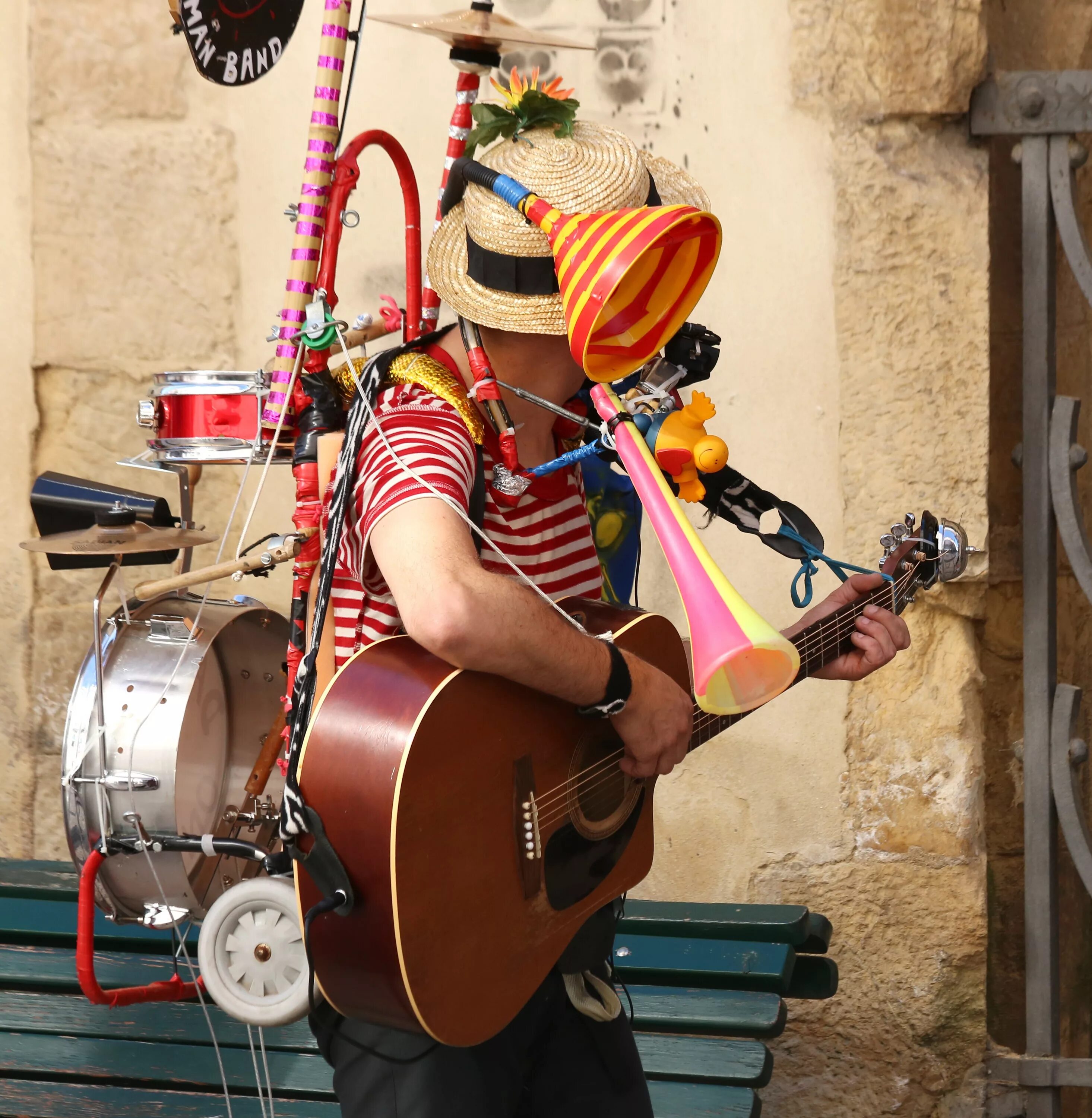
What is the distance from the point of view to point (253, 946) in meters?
2.16

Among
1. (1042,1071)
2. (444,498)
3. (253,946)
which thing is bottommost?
(1042,1071)

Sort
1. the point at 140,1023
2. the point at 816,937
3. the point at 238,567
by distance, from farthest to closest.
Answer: the point at 816,937 < the point at 140,1023 < the point at 238,567

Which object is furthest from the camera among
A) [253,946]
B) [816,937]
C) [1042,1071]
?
[1042,1071]

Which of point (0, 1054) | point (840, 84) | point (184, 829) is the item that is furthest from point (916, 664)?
point (0, 1054)

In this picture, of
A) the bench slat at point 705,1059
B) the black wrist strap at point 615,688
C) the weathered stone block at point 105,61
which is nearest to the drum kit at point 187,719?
the black wrist strap at point 615,688

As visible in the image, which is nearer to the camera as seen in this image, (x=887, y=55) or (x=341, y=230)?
(x=341, y=230)

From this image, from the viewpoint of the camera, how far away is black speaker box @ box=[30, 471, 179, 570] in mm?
2490

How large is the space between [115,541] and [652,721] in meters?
1.13

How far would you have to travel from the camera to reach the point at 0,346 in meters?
3.25

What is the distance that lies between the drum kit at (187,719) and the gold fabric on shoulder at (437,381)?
1.20 ft

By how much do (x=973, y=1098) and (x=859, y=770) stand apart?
0.77 meters

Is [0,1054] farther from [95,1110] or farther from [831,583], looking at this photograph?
[831,583]

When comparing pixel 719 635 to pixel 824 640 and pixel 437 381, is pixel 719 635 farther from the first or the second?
pixel 824 640

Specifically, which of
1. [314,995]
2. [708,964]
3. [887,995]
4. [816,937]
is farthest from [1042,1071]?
[314,995]
